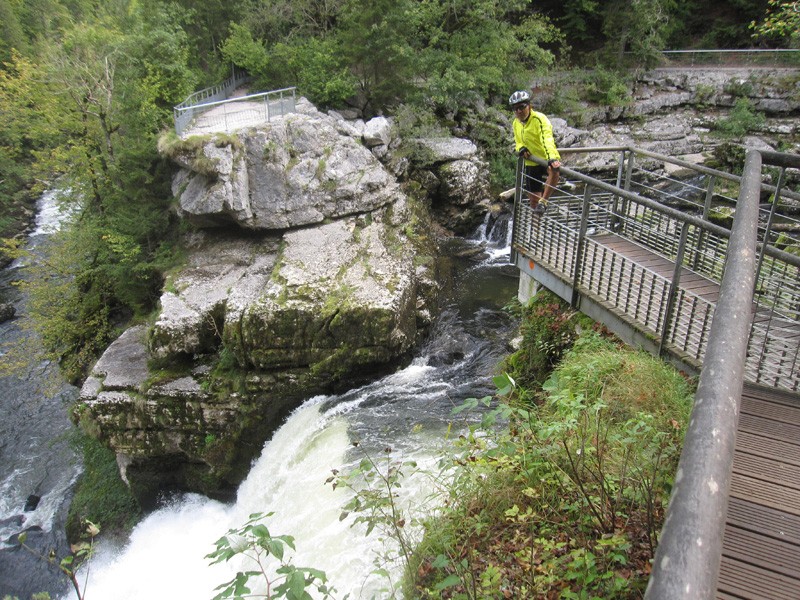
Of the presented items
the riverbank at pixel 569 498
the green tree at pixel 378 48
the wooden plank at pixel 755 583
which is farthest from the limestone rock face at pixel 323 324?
the green tree at pixel 378 48

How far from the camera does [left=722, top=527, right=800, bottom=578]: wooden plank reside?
2.23 m

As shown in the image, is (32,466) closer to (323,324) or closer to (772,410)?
(323,324)

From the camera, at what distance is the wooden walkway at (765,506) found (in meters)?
2.17

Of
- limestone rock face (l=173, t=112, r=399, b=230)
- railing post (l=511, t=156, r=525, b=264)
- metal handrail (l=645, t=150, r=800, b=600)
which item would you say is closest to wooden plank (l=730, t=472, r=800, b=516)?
metal handrail (l=645, t=150, r=800, b=600)

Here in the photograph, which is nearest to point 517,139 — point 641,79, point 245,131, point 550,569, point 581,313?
point 581,313

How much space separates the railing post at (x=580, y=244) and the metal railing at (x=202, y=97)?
10654 millimetres

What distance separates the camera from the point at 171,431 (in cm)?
1027

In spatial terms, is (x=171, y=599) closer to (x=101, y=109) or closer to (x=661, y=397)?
(x=661, y=397)

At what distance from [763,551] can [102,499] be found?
11.9 metres

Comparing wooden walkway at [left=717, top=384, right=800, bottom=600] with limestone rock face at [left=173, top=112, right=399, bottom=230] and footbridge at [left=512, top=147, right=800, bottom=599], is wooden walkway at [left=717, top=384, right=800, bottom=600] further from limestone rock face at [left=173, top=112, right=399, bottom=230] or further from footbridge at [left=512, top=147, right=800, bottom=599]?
limestone rock face at [left=173, top=112, right=399, bottom=230]

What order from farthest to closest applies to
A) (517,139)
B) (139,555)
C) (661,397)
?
1. (139,555)
2. (517,139)
3. (661,397)

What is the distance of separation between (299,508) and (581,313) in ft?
15.3

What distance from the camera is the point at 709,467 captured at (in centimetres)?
95

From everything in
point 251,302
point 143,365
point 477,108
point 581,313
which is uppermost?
point 477,108
